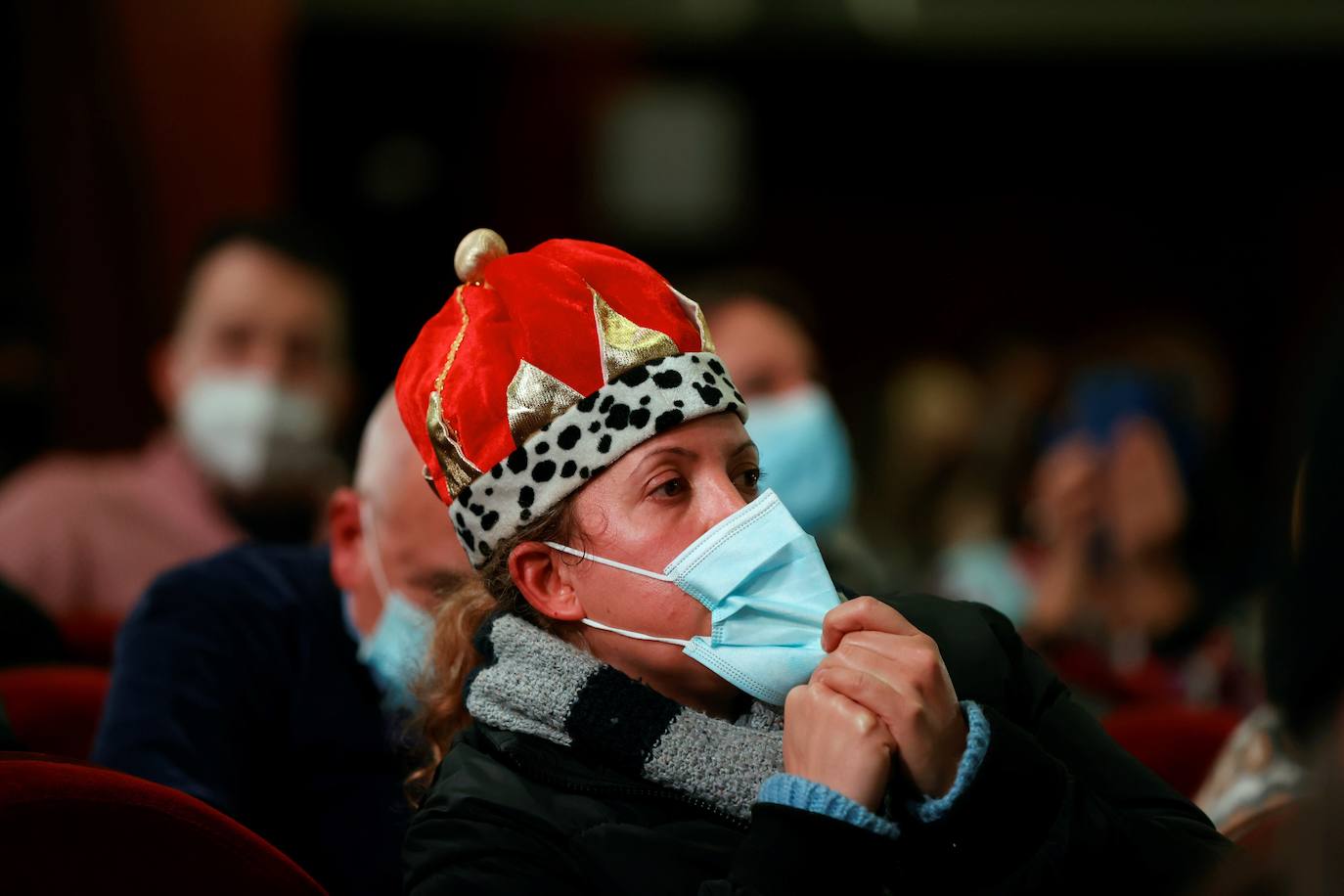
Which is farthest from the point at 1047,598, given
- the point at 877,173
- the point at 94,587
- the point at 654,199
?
the point at 877,173

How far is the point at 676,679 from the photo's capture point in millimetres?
1604

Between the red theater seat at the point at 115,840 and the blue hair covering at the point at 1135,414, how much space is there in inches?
122

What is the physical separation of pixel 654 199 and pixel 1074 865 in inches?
311

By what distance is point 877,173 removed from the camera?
1070cm

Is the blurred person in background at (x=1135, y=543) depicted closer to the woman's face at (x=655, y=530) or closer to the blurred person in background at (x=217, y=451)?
the blurred person in background at (x=217, y=451)

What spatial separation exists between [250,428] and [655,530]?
2313mm

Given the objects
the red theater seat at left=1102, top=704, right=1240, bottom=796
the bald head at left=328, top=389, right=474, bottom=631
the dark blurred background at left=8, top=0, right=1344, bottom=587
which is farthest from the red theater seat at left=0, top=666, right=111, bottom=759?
the dark blurred background at left=8, top=0, right=1344, bottom=587

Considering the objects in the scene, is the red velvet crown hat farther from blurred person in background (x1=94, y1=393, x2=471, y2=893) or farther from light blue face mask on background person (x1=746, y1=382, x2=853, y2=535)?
light blue face mask on background person (x1=746, y1=382, x2=853, y2=535)

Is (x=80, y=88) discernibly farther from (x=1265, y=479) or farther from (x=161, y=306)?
(x=1265, y=479)

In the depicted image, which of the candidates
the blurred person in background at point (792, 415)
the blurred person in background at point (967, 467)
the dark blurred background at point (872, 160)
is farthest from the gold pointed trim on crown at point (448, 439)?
the dark blurred background at point (872, 160)

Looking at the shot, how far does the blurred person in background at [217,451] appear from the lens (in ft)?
11.3

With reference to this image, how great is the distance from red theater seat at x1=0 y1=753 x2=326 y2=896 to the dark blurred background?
445 cm

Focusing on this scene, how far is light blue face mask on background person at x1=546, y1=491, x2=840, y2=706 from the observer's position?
1.56m

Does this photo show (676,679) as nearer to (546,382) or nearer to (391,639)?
(546,382)
